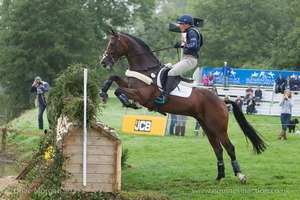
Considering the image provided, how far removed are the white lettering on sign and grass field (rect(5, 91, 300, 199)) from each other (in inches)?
33.0

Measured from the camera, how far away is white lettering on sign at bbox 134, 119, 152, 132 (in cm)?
2177

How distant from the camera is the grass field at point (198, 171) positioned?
34.6 ft

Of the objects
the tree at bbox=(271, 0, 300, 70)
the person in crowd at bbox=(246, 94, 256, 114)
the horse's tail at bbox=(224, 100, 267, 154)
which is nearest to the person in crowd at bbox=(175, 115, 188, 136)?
the person in crowd at bbox=(246, 94, 256, 114)

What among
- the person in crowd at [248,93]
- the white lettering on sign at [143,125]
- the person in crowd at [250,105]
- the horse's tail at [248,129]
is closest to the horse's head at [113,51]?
the horse's tail at [248,129]

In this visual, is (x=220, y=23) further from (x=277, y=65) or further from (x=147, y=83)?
(x=147, y=83)

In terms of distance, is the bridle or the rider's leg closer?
the rider's leg

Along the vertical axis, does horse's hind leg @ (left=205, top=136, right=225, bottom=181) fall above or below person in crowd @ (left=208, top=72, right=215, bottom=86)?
below

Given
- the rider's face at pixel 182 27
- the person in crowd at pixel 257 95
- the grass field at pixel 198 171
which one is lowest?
the grass field at pixel 198 171

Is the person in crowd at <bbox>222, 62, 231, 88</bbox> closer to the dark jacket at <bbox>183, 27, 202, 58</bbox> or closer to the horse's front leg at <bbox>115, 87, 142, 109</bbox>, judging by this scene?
the dark jacket at <bbox>183, 27, 202, 58</bbox>

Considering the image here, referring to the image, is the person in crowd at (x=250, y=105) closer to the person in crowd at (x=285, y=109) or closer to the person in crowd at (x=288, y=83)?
the person in crowd at (x=288, y=83)

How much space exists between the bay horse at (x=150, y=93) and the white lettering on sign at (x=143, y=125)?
31.9 feet

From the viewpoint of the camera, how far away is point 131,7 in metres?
61.8

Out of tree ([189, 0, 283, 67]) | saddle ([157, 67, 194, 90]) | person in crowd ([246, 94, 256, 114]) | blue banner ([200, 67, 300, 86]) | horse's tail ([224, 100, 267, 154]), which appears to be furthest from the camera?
tree ([189, 0, 283, 67])

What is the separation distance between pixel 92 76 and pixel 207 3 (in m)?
47.3
